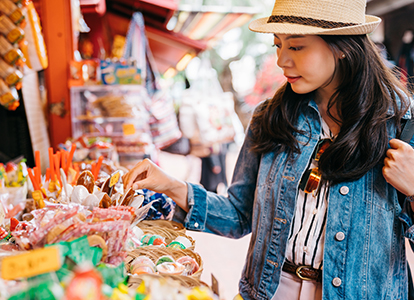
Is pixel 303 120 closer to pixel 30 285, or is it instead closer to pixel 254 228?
pixel 254 228

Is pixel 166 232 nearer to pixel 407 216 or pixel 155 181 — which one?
pixel 155 181

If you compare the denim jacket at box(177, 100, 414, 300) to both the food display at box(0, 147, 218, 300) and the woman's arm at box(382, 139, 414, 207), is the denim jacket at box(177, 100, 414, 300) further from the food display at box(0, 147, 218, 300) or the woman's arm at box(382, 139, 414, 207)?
the food display at box(0, 147, 218, 300)

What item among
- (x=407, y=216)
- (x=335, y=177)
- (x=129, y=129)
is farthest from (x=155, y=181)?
(x=129, y=129)

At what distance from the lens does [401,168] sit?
1145mm

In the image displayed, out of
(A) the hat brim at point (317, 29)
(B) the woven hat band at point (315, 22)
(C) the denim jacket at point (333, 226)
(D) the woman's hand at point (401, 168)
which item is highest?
(B) the woven hat band at point (315, 22)

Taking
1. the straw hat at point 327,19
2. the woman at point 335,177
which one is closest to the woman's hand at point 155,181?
the woman at point 335,177

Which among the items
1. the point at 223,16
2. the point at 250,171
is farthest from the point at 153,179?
the point at 223,16

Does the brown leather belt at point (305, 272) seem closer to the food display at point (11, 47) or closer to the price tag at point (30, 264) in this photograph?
the price tag at point (30, 264)

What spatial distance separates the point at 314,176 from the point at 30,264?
976mm

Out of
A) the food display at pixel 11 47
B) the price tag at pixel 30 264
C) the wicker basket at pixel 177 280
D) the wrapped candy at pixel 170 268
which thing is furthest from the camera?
the food display at pixel 11 47

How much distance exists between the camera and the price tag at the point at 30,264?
63 cm

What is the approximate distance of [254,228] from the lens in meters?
1.41

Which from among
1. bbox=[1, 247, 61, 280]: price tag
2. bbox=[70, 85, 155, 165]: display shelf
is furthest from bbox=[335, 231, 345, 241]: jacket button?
bbox=[70, 85, 155, 165]: display shelf

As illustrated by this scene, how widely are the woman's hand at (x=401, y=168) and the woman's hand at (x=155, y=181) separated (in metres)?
0.75
